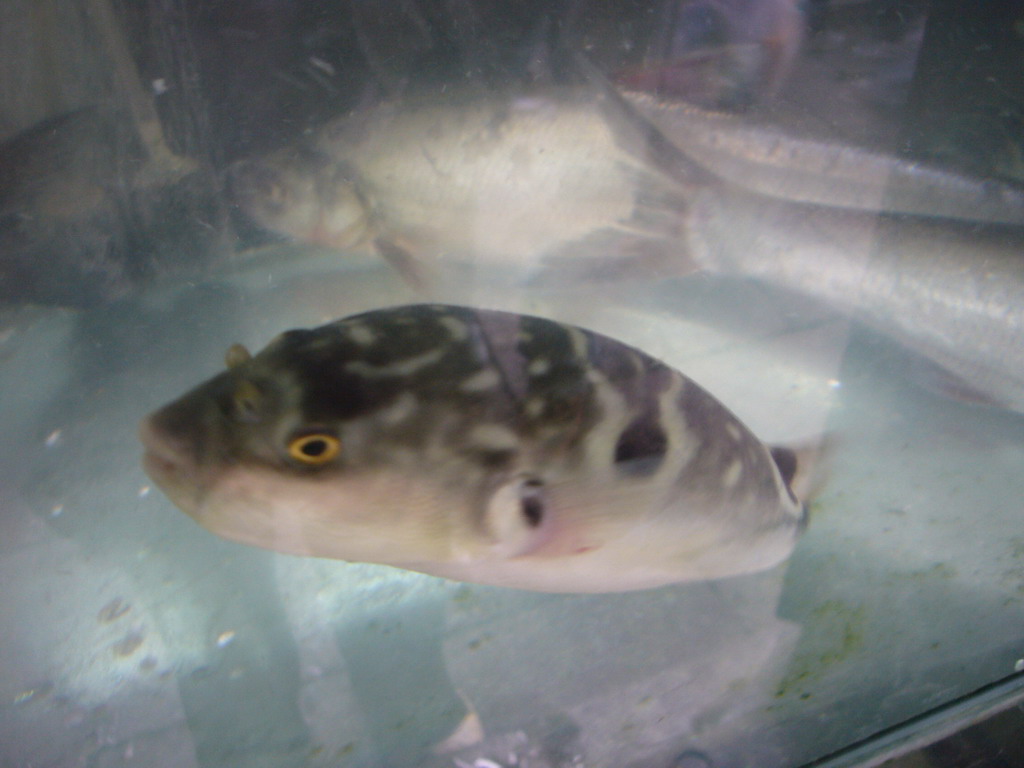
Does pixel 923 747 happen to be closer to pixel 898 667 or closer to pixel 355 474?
pixel 898 667

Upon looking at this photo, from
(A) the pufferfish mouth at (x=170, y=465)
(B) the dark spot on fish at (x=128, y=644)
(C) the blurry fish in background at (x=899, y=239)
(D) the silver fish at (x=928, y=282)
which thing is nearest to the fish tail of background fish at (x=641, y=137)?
(C) the blurry fish in background at (x=899, y=239)

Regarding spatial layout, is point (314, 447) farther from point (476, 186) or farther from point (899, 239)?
point (899, 239)

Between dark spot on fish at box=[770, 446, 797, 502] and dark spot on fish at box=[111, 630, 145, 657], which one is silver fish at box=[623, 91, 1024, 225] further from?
dark spot on fish at box=[111, 630, 145, 657]

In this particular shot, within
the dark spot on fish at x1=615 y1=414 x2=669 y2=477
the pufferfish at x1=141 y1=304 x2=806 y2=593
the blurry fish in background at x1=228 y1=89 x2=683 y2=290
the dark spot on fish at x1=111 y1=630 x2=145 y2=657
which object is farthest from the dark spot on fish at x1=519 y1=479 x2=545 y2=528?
the blurry fish in background at x1=228 y1=89 x2=683 y2=290

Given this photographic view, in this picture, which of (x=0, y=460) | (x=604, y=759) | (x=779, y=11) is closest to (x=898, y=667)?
(x=604, y=759)

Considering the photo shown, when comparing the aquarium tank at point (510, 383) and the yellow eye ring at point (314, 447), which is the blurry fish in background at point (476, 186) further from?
the yellow eye ring at point (314, 447)
